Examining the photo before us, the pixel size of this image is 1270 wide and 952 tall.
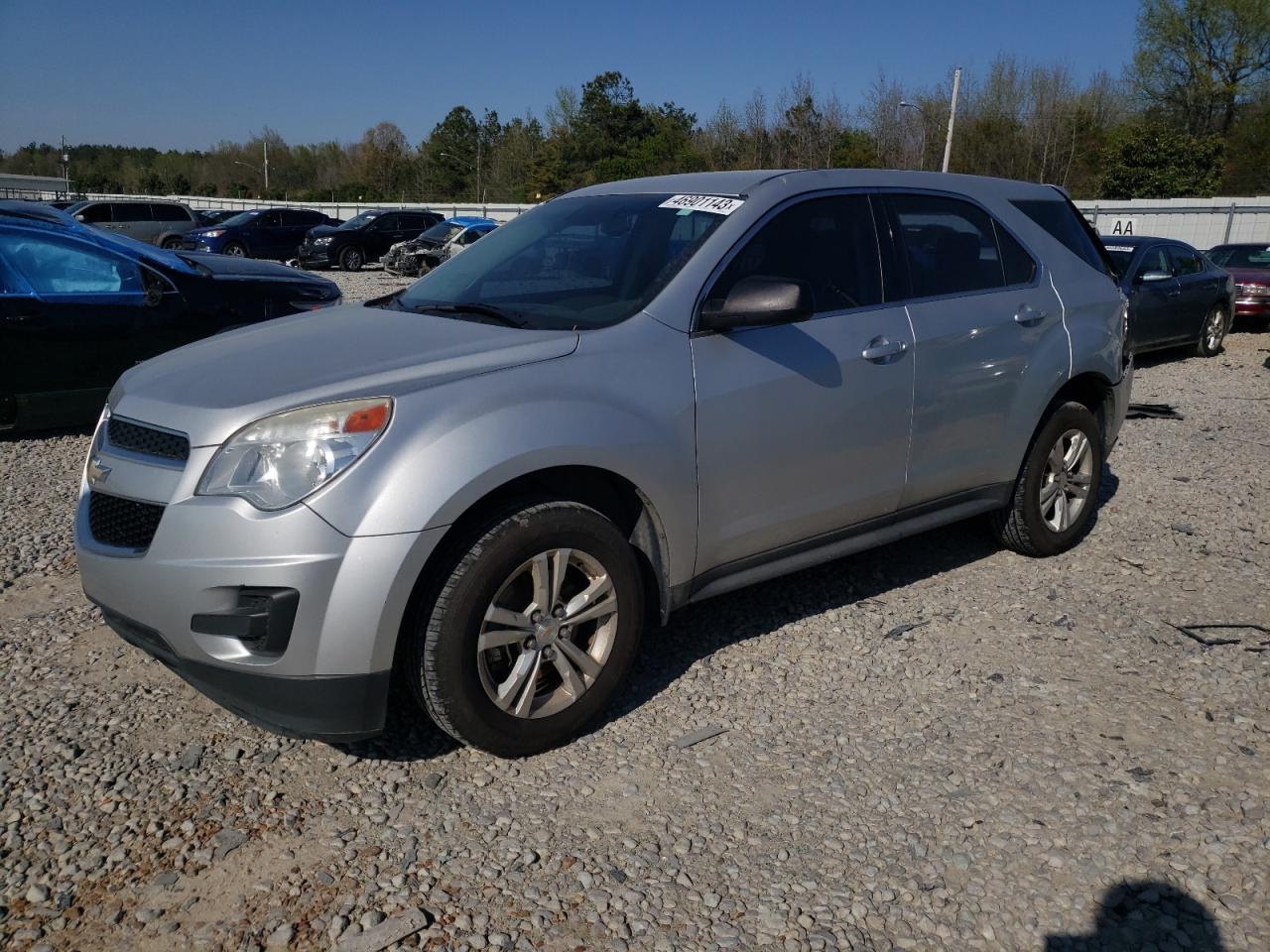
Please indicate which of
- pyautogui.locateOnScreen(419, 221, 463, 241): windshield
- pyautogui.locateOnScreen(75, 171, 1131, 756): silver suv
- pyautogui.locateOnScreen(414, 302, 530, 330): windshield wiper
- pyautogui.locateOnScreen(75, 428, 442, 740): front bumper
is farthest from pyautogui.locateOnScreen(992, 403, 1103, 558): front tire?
pyautogui.locateOnScreen(419, 221, 463, 241): windshield

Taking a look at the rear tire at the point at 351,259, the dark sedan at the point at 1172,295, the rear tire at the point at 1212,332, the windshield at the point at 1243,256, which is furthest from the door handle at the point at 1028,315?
the rear tire at the point at 351,259

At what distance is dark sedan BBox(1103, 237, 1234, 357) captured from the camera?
11.7 meters

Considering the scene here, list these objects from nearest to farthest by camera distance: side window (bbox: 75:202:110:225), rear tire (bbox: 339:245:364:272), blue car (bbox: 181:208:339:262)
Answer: side window (bbox: 75:202:110:225)
rear tire (bbox: 339:245:364:272)
blue car (bbox: 181:208:339:262)

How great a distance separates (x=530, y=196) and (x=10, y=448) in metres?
54.5

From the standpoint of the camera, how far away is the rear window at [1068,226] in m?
5.17

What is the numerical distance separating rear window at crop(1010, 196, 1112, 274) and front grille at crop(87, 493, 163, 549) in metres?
4.13

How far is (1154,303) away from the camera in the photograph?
472 inches

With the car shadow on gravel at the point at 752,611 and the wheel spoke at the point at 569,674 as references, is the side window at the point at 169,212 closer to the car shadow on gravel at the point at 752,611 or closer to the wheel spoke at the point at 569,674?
the car shadow on gravel at the point at 752,611

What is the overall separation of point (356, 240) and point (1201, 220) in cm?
2426

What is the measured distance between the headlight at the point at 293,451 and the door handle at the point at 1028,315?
309 centimetres

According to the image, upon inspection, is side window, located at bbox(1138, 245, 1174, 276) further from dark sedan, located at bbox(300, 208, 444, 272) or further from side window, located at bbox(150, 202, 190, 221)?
side window, located at bbox(150, 202, 190, 221)

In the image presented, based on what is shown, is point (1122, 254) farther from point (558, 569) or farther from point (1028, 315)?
point (558, 569)

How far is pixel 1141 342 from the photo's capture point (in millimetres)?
12094

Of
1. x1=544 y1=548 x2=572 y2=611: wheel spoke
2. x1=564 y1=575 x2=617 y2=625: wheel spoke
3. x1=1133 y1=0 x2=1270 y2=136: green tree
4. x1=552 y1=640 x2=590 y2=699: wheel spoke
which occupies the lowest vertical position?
x1=552 y1=640 x2=590 y2=699: wheel spoke
